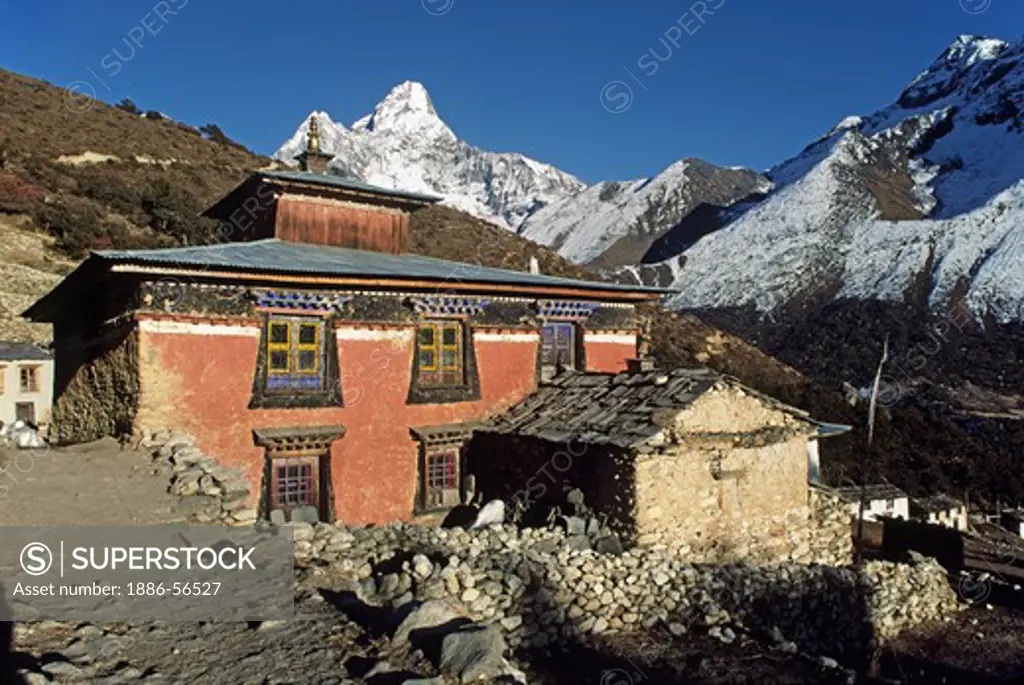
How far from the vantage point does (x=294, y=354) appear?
1614 cm

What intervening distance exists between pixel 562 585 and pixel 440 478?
6813 millimetres

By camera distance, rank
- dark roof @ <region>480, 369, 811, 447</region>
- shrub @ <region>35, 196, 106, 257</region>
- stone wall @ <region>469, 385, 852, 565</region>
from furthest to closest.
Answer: shrub @ <region>35, 196, 106, 257</region> → dark roof @ <region>480, 369, 811, 447</region> → stone wall @ <region>469, 385, 852, 565</region>

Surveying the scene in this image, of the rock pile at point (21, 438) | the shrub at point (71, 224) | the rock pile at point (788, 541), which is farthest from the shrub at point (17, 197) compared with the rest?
the rock pile at point (788, 541)

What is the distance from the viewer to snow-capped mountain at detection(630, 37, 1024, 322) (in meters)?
81.4

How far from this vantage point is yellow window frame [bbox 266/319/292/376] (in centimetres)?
1583

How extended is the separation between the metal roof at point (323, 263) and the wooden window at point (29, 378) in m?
15.4

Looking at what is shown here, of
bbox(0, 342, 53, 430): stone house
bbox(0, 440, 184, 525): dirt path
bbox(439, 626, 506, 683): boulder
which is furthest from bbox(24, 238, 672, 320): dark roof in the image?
bbox(439, 626, 506, 683): boulder

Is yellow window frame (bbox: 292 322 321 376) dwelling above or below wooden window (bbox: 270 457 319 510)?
above

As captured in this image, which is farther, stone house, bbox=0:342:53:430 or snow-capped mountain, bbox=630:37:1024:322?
snow-capped mountain, bbox=630:37:1024:322

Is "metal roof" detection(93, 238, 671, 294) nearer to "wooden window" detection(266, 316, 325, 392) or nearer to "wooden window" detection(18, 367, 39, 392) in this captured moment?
"wooden window" detection(266, 316, 325, 392)

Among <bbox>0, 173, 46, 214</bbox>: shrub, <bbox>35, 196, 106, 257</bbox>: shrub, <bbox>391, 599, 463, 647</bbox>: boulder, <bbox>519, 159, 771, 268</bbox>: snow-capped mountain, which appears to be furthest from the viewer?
<bbox>519, 159, 771, 268</bbox>: snow-capped mountain

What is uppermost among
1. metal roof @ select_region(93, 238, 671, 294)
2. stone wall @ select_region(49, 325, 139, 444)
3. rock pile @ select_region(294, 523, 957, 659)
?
metal roof @ select_region(93, 238, 671, 294)

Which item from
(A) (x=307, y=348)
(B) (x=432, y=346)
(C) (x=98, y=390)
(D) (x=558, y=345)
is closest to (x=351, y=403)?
(A) (x=307, y=348)

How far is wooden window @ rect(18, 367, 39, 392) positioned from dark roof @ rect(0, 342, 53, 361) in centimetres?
51
